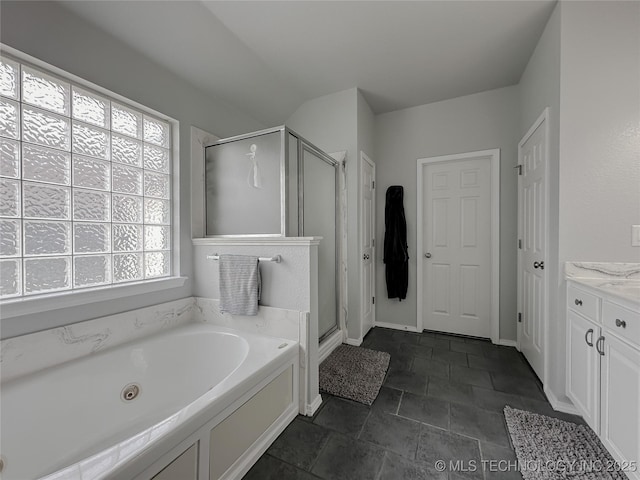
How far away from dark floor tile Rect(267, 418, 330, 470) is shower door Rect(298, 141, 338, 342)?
857mm

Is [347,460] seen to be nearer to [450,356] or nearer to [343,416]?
[343,416]

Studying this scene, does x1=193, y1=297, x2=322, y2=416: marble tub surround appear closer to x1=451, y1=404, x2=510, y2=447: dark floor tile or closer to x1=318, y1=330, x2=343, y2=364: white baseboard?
x1=318, y1=330, x2=343, y2=364: white baseboard

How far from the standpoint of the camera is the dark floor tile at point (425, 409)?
5.18ft

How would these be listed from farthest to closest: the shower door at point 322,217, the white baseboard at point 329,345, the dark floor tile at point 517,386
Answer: the white baseboard at point 329,345 → the shower door at point 322,217 → the dark floor tile at point 517,386

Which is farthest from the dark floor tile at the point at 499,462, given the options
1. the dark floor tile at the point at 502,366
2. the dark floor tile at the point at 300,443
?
the dark floor tile at the point at 502,366

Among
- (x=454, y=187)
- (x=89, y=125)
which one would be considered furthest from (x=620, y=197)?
(x=89, y=125)

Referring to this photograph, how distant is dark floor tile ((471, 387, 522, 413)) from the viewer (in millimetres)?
1693

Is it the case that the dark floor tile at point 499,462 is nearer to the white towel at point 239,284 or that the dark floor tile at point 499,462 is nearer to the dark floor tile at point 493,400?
the dark floor tile at point 493,400

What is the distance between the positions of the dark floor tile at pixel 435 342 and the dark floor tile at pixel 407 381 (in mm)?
635

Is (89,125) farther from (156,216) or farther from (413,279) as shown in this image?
(413,279)

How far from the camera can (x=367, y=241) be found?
9.50 ft

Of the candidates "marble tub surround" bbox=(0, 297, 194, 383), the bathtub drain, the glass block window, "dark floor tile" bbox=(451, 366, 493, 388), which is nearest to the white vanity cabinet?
"dark floor tile" bbox=(451, 366, 493, 388)

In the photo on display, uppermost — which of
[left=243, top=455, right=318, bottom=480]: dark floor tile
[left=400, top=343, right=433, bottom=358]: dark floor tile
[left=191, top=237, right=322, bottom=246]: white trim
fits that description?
[left=191, top=237, right=322, bottom=246]: white trim

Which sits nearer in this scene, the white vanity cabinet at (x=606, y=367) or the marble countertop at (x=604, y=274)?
the white vanity cabinet at (x=606, y=367)
